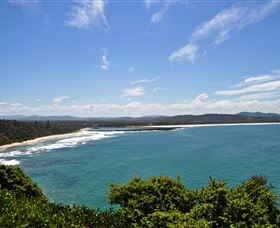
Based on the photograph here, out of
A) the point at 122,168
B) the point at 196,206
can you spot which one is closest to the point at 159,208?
the point at 196,206

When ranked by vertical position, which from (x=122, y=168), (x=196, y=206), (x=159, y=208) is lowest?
(x=122, y=168)

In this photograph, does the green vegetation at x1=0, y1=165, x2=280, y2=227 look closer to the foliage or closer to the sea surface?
the foliage

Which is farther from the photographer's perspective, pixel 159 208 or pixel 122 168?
pixel 122 168

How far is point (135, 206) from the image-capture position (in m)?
26.7

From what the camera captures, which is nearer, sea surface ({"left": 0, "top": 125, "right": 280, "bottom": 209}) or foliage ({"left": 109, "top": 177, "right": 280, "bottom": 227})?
foliage ({"left": 109, "top": 177, "right": 280, "bottom": 227})

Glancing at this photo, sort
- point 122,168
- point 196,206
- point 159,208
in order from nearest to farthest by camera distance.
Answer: point 196,206 < point 159,208 < point 122,168

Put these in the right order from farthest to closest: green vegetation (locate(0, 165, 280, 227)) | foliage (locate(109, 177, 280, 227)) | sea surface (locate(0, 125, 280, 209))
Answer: sea surface (locate(0, 125, 280, 209))
foliage (locate(109, 177, 280, 227))
green vegetation (locate(0, 165, 280, 227))

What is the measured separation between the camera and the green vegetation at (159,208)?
58.7ft

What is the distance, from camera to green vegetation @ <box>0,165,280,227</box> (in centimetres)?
1791

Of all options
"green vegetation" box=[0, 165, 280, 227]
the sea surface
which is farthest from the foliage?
the sea surface

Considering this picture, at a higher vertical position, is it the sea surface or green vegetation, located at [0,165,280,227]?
green vegetation, located at [0,165,280,227]

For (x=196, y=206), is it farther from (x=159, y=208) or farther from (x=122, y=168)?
(x=122, y=168)

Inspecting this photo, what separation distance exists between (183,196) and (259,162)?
60873mm

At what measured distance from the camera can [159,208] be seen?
2658 centimetres
